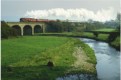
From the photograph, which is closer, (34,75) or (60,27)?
(34,75)

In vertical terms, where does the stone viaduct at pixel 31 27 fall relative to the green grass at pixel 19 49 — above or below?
above

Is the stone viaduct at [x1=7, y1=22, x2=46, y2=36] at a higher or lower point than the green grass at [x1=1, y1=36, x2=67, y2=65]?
higher

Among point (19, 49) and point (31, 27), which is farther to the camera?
point (31, 27)

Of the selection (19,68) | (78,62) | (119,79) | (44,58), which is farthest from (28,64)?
(119,79)

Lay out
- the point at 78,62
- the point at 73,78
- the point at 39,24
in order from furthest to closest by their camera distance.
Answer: the point at 39,24 < the point at 78,62 < the point at 73,78

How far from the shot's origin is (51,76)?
31.6m

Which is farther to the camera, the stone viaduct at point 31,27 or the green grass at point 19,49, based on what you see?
the stone viaduct at point 31,27

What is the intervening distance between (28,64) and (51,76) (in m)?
6.81

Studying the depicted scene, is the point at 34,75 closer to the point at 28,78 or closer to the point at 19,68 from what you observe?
the point at 28,78

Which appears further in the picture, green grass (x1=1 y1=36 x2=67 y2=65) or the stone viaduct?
the stone viaduct

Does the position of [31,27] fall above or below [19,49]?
above

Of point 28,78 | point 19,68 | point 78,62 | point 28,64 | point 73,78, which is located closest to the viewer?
point 28,78

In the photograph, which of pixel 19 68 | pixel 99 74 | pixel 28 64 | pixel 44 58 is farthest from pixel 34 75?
pixel 44 58

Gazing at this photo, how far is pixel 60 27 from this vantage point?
527ft
